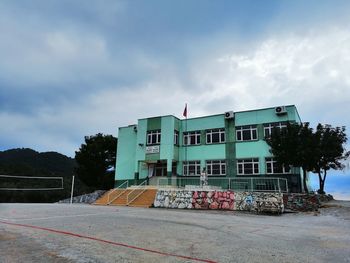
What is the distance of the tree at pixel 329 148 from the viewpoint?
23094 millimetres

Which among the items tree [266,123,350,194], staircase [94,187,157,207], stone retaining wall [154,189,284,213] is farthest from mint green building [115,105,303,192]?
stone retaining wall [154,189,284,213]

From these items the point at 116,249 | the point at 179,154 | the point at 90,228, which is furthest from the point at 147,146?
the point at 116,249

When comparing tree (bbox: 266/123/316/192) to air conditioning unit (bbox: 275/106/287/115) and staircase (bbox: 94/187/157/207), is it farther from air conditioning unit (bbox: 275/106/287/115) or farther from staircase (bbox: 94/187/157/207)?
staircase (bbox: 94/187/157/207)

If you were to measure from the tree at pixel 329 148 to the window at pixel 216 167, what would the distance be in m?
8.43

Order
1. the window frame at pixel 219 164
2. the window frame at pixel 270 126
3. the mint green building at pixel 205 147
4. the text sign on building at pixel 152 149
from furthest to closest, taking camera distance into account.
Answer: the text sign on building at pixel 152 149
the window frame at pixel 219 164
the mint green building at pixel 205 147
the window frame at pixel 270 126

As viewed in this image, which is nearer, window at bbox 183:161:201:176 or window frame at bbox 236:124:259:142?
window frame at bbox 236:124:259:142

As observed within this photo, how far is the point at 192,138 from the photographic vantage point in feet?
107

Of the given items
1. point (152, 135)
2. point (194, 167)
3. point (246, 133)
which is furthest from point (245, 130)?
point (152, 135)

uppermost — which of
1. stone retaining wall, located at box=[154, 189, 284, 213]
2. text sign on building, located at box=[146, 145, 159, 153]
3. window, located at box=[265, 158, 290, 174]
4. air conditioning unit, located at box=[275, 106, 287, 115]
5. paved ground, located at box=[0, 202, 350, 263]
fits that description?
air conditioning unit, located at box=[275, 106, 287, 115]

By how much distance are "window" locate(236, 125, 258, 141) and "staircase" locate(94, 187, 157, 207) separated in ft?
32.8

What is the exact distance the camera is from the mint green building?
27922 millimetres

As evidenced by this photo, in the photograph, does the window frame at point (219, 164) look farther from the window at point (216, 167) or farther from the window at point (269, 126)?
the window at point (269, 126)

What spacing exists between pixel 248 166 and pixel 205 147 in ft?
16.2

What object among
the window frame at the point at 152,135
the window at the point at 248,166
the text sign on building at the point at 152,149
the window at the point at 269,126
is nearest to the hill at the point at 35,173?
the text sign on building at the point at 152,149
